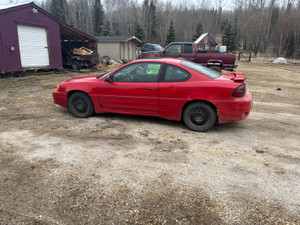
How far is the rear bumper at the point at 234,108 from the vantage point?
14.1 feet

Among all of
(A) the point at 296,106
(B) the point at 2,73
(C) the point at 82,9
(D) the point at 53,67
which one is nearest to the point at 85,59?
(D) the point at 53,67

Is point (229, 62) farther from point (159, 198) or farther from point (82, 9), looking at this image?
point (82, 9)

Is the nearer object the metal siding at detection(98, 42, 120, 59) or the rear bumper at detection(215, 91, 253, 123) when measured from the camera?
the rear bumper at detection(215, 91, 253, 123)

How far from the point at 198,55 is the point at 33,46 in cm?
Result: 962

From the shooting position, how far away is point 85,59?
16734 mm

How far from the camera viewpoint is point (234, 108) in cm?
432

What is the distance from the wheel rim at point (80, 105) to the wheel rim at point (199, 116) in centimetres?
258

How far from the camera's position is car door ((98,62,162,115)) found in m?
4.80

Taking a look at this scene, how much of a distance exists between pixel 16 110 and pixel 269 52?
48.8m

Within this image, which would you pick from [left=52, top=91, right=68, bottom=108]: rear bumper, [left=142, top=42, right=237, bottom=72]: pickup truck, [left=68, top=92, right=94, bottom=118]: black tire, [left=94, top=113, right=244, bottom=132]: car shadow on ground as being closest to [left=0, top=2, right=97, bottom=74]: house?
[left=142, top=42, right=237, bottom=72]: pickup truck

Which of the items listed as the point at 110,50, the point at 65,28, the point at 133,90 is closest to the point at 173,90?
the point at 133,90

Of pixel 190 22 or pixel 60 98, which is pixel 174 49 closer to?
pixel 60 98

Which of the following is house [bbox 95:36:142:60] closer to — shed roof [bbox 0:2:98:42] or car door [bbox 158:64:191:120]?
shed roof [bbox 0:2:98:42]

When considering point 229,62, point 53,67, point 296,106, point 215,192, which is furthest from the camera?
point 53,67
